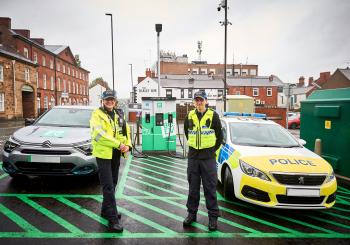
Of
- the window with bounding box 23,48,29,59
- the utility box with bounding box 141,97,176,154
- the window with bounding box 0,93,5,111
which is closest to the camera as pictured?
the utility box with bounding box 141,97,176,154

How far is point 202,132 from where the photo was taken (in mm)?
3936

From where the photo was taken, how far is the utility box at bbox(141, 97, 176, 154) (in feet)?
31.7

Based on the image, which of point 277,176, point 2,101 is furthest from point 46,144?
point 2,101

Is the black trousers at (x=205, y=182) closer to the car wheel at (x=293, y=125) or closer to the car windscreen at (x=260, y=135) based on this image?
the car windscreen at (x=260, y=135)

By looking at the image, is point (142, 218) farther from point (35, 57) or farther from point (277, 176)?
point (35, 57)

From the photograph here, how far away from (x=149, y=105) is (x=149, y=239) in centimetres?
661

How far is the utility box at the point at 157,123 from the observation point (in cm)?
966

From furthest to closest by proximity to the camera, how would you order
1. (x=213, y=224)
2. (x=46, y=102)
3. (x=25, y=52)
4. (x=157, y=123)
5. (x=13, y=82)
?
(x=46, y=102)
(x=25, y=52)
(x=13, y=82)
(x=157, y=123)
(x=213, y=224)

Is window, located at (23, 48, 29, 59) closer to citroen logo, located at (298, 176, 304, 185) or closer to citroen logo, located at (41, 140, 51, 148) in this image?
citroen logo, located at (41, 140, 51, 148)

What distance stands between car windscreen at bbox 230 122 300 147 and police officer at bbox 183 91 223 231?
5.13 feet

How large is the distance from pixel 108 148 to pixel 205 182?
1.50 meters

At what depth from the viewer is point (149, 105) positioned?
9.71 metres

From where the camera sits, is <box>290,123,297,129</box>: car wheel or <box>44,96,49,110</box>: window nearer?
<box>290,123,297,129</box>: car wheel

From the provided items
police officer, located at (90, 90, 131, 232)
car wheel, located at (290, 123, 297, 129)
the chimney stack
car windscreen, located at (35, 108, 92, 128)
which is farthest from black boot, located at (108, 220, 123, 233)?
the chimney stack
